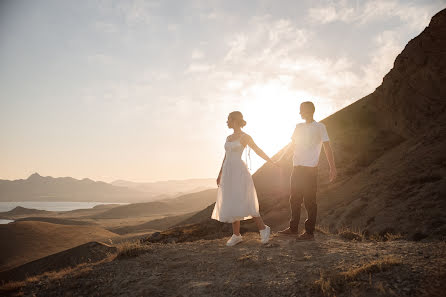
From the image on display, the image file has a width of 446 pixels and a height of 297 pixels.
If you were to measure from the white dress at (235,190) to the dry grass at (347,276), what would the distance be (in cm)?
211

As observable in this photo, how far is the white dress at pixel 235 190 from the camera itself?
17.4ft

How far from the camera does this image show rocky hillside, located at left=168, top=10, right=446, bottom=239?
861cm

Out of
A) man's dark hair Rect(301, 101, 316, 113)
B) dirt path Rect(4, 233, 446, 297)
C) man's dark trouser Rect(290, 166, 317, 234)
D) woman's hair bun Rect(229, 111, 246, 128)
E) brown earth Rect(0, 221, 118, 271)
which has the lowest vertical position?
brown earth Rect(0, 221, 118, 271)

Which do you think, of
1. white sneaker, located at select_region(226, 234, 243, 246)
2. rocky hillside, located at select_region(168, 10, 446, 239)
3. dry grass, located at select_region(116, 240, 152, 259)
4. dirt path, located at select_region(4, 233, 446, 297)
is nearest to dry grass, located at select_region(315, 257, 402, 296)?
dirt path, located at select_region(4, 233, 446, 297)

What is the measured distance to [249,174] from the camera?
5.53 meters

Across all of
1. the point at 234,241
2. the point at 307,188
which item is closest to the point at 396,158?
the point at 307,188

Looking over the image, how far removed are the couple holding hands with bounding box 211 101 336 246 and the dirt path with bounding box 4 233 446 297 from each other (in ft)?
2.15

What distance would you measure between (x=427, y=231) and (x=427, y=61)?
462 inches

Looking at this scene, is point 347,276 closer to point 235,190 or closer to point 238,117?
point 235,190

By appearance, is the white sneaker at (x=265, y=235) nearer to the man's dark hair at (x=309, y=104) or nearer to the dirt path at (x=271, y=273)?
the dirt path at (x=271, y=273)

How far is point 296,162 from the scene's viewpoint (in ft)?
17.9

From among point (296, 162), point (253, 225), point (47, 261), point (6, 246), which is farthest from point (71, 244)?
point (296, 162)

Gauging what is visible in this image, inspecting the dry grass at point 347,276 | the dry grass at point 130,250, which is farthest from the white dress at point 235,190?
the dry grass at point 347,276

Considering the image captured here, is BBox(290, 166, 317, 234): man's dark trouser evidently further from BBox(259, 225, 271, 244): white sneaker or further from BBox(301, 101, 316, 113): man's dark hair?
BBox(301, 101, 316, 113): man's dark hair
